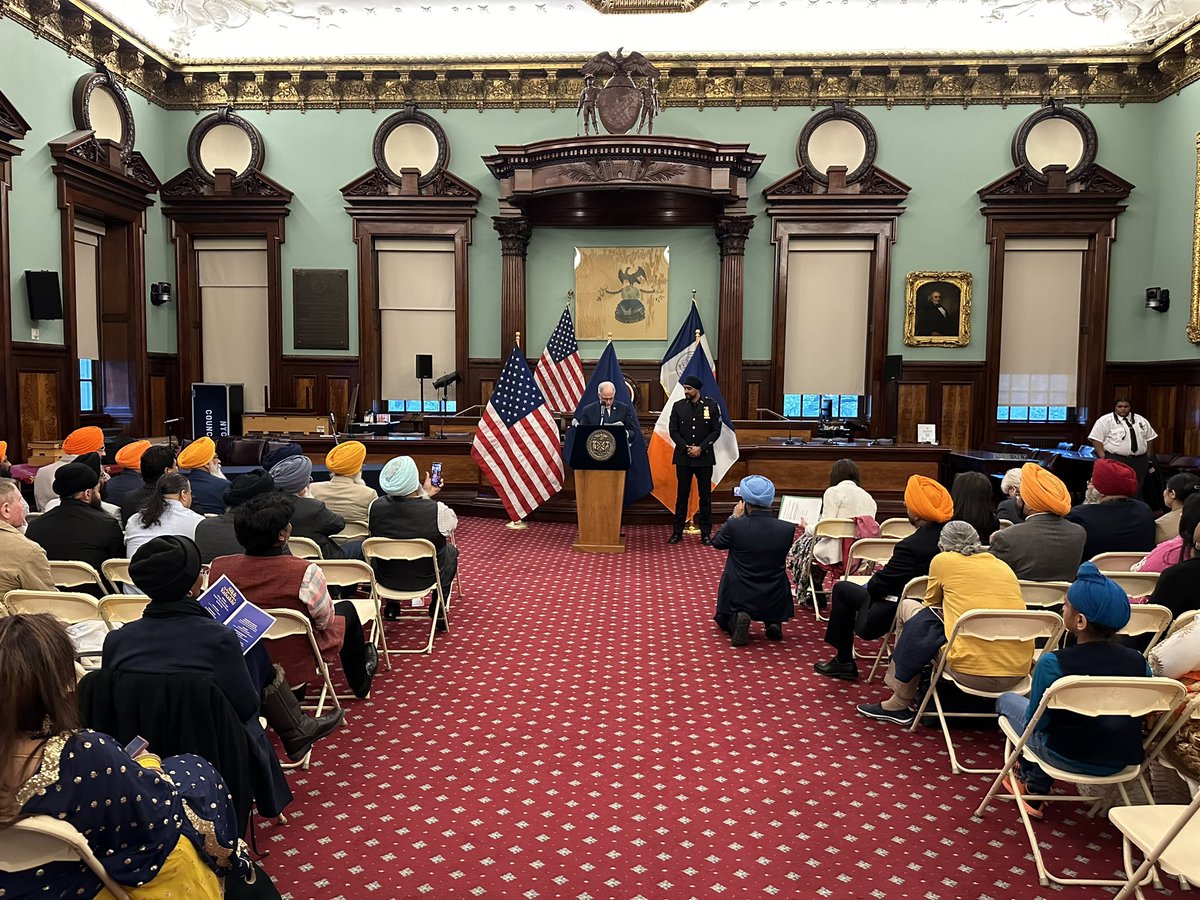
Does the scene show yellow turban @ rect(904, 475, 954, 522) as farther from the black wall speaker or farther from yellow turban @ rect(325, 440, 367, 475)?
the black wall speaker

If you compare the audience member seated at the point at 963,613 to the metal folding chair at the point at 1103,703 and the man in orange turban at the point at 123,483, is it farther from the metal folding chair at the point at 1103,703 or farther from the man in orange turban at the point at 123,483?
the man in orange turban at the point at 123,483

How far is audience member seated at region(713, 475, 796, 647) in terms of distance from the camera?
5.55m

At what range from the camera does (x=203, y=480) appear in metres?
5.88

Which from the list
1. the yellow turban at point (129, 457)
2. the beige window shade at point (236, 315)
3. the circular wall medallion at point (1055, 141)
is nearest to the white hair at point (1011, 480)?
the yellow turban at point (129, 457)

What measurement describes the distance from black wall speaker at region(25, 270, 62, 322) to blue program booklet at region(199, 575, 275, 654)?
952 cm

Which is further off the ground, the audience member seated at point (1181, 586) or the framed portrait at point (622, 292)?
the framed portrait at point (622, 292)

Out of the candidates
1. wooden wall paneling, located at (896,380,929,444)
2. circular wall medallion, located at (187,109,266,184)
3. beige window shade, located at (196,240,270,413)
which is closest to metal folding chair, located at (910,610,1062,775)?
wooden wall paneling, located at (896,380,929,444)

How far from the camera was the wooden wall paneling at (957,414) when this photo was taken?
1333cm


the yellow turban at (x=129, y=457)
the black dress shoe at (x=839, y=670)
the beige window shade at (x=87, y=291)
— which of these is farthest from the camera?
the beige window shade at (x=87, y=291)

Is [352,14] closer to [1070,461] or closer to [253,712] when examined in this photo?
[1070,461]

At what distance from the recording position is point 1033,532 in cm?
458

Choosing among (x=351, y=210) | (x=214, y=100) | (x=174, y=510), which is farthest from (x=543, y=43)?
(x=174, y=510)

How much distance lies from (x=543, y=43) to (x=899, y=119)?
5.47 meters

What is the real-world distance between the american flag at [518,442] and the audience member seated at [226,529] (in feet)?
13.1
